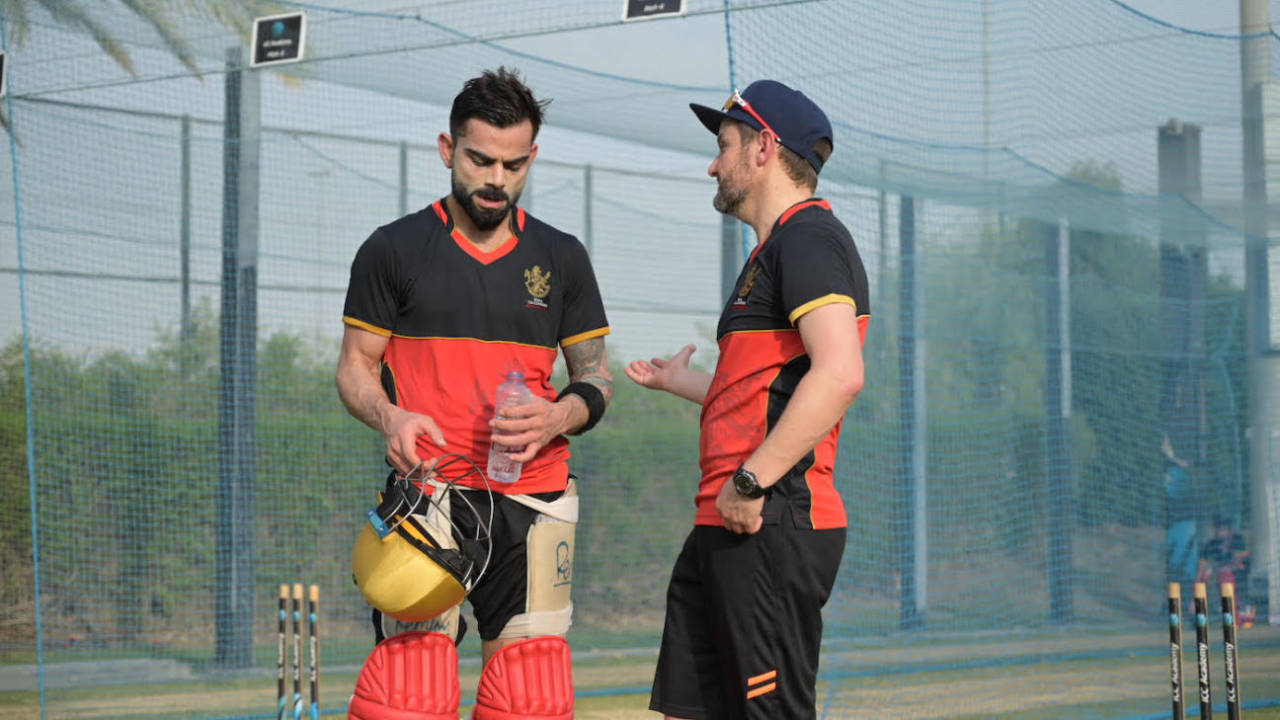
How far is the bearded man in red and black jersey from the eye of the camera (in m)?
3.45

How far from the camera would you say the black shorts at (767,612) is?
295 centimetres

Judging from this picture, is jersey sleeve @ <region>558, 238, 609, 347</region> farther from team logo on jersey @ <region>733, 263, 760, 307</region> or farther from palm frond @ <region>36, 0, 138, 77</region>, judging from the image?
palm frond @ <region>36, 0, 138, 77</region>

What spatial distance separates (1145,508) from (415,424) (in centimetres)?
726

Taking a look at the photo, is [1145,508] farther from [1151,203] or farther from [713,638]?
[713,638]

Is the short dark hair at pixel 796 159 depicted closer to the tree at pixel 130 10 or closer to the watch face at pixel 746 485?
the watch face at pixel 746 485

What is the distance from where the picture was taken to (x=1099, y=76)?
8109mm

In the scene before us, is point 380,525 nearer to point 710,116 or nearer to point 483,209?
point 483,209

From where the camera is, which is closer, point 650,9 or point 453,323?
point 453,323

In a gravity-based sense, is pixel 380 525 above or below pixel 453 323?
below

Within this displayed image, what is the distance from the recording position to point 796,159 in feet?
10.4

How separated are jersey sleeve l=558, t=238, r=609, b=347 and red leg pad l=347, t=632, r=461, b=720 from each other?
930 mm

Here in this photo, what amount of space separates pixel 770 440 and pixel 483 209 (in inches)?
45.7

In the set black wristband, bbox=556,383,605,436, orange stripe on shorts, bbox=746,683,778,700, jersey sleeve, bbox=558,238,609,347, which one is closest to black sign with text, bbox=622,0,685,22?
jersey sleeve, bbox=558,238,609,347

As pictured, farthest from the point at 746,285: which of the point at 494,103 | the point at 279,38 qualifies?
the point at 279,38
